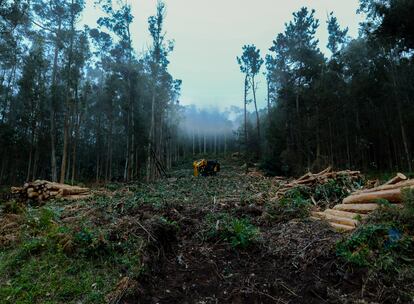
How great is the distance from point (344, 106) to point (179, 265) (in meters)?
22.2

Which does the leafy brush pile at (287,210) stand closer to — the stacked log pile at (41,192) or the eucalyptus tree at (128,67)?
the stacked log pile at (41,192)

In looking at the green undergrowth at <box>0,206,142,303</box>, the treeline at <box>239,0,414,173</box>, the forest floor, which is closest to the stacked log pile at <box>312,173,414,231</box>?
the forest floor

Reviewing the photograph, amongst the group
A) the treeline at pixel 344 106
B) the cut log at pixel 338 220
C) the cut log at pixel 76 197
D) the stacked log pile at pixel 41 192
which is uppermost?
the treeline at pixel 344 106

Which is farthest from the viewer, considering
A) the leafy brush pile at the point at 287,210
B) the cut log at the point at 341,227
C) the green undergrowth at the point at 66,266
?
the leafy brush pile at the point at 287,210

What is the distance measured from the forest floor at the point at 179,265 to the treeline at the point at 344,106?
15.9m

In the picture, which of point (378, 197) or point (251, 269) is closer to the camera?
point (251, 269)

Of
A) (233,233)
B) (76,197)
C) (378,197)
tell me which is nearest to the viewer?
(233,233)

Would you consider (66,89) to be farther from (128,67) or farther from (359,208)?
(359,208)

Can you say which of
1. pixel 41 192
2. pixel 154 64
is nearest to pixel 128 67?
pixel 154 64

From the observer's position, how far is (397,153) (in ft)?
70.4

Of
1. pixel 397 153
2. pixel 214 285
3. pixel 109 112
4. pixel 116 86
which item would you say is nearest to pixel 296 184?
pixel 214 285

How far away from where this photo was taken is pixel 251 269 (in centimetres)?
403

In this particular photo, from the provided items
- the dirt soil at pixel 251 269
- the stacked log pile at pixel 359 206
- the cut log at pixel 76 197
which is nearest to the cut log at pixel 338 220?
the stacked log pile at pixel 359 206

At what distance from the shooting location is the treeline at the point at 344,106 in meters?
20.4
